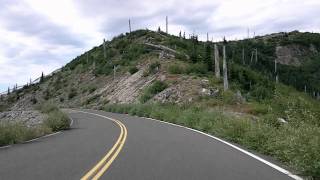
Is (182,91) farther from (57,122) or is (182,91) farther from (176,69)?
(57,122)

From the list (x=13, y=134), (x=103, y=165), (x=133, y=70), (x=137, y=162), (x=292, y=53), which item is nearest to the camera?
(x=103, y=165)

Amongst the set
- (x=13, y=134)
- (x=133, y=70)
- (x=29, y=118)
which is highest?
(x=133, y=70)

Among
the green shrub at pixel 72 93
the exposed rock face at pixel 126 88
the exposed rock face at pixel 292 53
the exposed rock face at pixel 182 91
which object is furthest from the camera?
the exposed rock face at pixel 292 53

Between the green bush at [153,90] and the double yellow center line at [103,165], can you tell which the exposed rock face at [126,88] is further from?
the double yellow center line at [103,165]

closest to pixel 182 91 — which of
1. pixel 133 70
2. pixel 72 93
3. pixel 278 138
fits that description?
pixel 133 70

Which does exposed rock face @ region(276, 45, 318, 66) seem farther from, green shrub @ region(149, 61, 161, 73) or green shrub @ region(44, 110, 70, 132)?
green shrub @ region(44, 110, 70, 132)

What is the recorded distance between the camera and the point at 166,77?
194 feet

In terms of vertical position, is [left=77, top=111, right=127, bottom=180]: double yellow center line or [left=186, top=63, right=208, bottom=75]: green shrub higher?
[left=186, top=63, right=208, bottom=75]: green shrub

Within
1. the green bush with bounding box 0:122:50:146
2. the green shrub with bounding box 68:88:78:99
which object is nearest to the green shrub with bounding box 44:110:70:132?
→ the green bush with bounding box 0:122:50:146

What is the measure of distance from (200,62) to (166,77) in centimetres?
944

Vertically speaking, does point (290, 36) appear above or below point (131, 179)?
above

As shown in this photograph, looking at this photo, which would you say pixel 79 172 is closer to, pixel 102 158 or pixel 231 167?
pixel 102 158

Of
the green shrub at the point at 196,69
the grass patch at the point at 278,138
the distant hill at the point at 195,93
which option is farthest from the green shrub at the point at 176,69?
the grass patch at the point at 278,138

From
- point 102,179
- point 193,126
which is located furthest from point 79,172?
point 193,126
